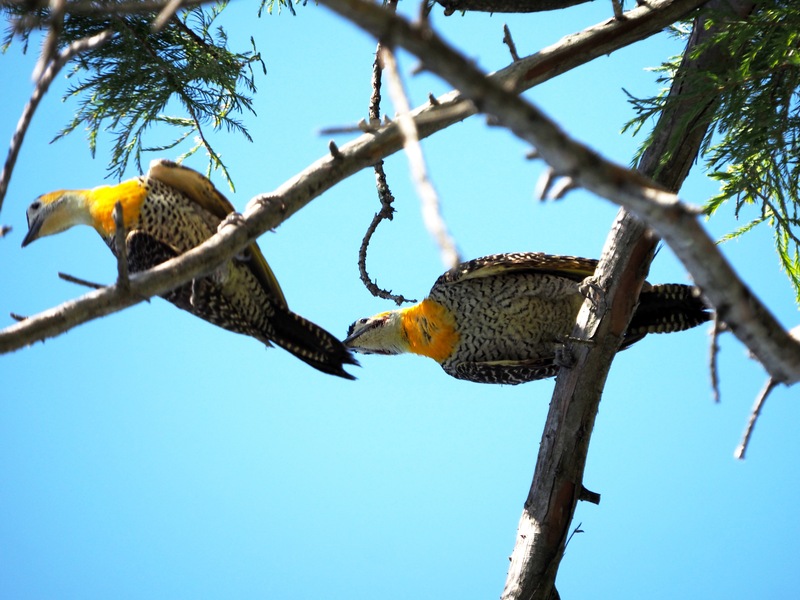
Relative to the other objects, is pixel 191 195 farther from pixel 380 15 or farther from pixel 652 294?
pixel 380 15

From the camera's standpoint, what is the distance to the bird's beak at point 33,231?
12.2 feet

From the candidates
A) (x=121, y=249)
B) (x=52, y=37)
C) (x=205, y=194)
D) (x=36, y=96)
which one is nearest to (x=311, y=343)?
(x=205, y=194)

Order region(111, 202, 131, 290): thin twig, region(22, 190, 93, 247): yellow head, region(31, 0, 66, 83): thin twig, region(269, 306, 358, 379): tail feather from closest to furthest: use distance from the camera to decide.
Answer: region(31, 0, 66, 83): thin twig, region(111, 202, 131, 290): thin twig, region(269, 306, 358, 379): tail feather, region(22, 190, 93, 247): yellow head

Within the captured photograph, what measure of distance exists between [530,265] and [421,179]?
3.03 m

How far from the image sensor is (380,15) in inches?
44.1

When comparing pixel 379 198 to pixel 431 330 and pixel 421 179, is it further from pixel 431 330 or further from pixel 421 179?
pixel 421 179

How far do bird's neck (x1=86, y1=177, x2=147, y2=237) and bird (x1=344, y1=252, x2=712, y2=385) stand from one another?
154 centimetres

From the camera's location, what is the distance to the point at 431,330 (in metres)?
4.43

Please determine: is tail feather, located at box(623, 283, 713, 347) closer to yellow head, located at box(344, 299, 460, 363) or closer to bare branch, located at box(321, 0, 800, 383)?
yellow head, located at box(344, 299, 460, 363)

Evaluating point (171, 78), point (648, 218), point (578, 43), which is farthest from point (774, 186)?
point (171, 78)

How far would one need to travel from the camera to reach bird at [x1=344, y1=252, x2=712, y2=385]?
13.1 feet

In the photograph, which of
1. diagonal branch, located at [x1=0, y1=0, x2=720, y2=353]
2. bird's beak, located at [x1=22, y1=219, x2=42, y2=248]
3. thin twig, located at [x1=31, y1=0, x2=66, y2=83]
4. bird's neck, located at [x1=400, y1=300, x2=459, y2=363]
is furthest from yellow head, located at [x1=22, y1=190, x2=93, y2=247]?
thin twig, located at [x1=31, y1=0, x2=66, y2=83]

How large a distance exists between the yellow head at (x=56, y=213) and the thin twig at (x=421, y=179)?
294cm

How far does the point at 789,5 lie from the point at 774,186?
85 centimetres
